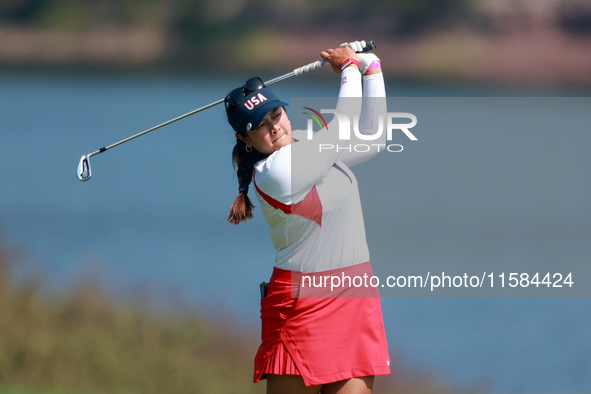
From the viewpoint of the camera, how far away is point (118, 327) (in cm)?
500

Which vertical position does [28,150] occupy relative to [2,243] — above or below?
above

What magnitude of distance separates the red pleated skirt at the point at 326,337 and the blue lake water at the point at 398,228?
0.86 m

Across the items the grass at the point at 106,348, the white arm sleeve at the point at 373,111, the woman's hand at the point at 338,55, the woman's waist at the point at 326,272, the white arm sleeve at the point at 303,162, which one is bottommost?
the grass at the point at 106,348

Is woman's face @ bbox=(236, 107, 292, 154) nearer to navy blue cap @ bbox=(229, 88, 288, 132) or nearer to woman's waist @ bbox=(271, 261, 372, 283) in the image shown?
navy blue cap @ bbox=(229, 88, 288, 132)

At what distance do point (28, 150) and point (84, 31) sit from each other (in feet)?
19.4

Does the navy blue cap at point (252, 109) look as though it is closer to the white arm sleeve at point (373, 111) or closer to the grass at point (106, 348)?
the white arm sleeve at point (373, 111)

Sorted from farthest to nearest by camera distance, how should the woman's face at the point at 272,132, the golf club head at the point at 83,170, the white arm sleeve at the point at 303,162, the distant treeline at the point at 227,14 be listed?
the distant treeline at the point at 227,14 → the golf club head at the point at 83,170 → the woman's face at the point at 272,132 → the white arm sleeve at the point at 303,162

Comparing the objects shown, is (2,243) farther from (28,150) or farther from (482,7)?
(482,7)

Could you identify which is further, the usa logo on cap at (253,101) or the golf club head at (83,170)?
the golf club head at (83,170)

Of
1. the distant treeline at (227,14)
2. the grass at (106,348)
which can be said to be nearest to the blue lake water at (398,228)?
the grass at (106,348)

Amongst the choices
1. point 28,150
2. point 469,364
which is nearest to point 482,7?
point 28,150

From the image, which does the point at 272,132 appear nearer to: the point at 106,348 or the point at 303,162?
the point at 303,162

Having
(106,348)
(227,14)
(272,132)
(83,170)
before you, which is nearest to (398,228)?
(106,348)

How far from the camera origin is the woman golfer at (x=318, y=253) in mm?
1982
